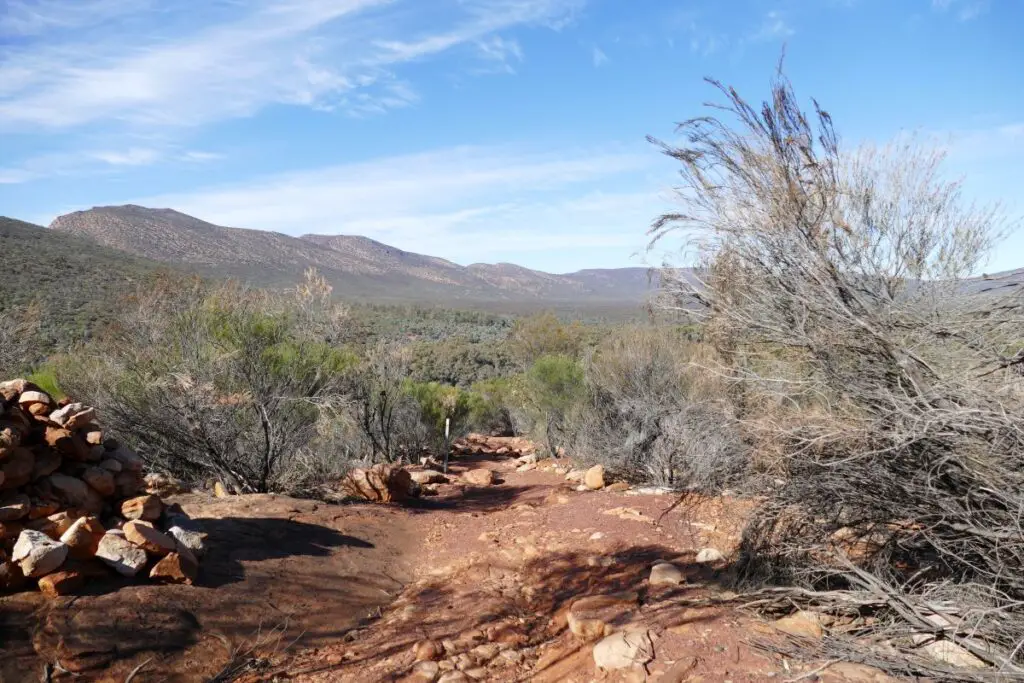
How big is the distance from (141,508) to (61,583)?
1172mm

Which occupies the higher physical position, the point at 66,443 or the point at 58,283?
the point at 58,283

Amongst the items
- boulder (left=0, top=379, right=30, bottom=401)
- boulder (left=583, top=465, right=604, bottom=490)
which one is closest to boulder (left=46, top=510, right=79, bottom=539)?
boulder (left=0, top=379, right=30, bottom=401)

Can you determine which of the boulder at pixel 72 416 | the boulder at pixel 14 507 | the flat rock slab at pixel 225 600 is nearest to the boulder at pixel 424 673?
the flat rock slab at pixel 225 600

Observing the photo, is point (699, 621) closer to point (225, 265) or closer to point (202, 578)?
point (202, 578)

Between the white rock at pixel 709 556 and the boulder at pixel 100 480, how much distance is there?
18.3 ft

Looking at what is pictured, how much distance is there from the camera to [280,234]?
87.1 metres

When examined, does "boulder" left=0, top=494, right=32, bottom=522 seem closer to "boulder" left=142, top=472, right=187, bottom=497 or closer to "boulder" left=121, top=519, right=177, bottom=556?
"boulder" left=121, top=519, right=177, bottom=556

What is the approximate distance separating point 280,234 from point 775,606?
89.6 m

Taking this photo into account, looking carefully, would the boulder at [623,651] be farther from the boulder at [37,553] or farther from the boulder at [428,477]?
the boulder at [428,477]

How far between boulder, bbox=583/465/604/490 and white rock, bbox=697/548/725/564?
4480 millimetres

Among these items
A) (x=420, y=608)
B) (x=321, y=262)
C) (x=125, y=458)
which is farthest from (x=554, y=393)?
(x=321, y=262)

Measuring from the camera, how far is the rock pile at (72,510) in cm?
497

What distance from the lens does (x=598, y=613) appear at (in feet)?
17.7

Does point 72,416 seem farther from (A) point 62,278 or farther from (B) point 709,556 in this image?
(A) point 62,278
